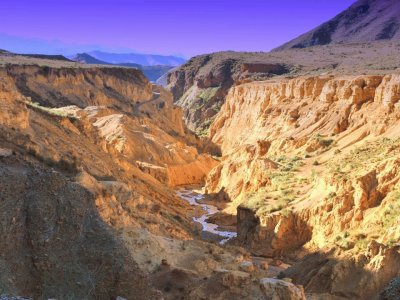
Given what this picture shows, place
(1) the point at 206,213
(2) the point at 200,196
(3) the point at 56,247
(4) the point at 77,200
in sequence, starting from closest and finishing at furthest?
(3) the point at 56,247 < (4) the point at 77,200 < (1) the point at 206,213 < (2) the point at 200,196

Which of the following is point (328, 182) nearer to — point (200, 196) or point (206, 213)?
point (206, 213)

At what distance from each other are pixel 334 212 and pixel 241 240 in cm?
653

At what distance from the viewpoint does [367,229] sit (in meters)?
24.7

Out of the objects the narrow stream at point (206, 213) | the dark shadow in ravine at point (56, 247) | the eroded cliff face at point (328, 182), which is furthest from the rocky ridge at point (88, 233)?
the eroded cliff face at point (328, 182)

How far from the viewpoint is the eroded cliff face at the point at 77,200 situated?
12.3m

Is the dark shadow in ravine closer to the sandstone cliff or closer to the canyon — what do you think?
the canyon

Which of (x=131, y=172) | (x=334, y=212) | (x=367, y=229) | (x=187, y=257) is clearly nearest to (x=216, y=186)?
(x=131, y=172)

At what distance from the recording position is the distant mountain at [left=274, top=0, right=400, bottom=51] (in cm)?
12131

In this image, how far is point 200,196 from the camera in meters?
48.9

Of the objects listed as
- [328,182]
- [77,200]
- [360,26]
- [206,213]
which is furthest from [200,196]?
[360,26]

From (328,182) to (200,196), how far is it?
20482 mm

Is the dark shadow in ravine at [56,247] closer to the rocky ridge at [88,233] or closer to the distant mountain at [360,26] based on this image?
the rocky ridge at [88,233]

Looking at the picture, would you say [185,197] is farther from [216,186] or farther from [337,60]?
[337,60]

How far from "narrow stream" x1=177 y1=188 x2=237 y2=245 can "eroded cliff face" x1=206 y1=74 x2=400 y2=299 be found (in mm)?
1316
